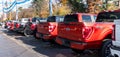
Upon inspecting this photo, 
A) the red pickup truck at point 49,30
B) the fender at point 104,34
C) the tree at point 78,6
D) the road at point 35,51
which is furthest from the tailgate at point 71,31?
the tree at point 78,6

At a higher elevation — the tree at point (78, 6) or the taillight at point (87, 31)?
the tree at point (78, 6)

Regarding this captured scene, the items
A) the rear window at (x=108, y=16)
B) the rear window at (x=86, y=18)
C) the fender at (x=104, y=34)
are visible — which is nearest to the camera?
the fender at (x=104, y=34)

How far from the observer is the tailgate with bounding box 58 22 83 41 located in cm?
997

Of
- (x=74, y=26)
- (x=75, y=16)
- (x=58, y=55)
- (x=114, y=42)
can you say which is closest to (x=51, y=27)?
(x=75, y=16)

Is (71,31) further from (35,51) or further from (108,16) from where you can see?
(35,51)

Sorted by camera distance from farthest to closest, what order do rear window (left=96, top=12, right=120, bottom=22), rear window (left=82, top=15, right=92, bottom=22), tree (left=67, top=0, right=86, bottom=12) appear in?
tree (left=67, top=0, right=86, bottom=12)
rear window (left=82, top=15, right=92, bottom=22)
rear window (left=96, top=12, right=120, bottom=22)

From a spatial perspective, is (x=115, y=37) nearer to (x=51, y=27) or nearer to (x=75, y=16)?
(x=75, y=16)

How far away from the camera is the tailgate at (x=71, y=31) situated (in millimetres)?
9971

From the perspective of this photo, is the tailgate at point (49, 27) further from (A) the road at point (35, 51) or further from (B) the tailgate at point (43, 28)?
(A) the road at point (35, 51)

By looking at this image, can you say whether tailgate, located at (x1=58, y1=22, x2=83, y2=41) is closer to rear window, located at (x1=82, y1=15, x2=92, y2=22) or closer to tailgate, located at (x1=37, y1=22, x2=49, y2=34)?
rear window, located at (x1=82, y1=15, x2=92, y2=22)

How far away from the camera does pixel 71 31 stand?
10.6 m

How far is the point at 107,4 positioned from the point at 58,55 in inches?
563

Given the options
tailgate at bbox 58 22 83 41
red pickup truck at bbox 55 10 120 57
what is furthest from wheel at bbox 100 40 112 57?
tailgate at bbox 58 22 83 41

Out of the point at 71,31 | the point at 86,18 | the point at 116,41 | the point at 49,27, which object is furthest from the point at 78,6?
the point at 116,41
